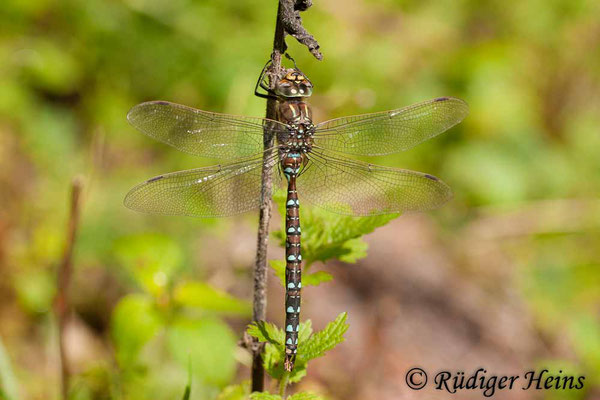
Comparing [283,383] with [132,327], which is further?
[132,327]

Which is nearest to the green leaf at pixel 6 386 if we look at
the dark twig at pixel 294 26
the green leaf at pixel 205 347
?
the green leaf at pixel 205 347

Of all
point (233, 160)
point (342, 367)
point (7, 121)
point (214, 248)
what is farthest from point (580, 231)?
point (7, 121)

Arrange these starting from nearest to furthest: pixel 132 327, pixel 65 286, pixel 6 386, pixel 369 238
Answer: pixel 6 386 < pixel 132 327 < pixel 65 286 < pixel 369 238

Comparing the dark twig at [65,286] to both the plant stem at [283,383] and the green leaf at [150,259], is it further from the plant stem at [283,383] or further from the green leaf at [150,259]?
the plant stem at [283,383]

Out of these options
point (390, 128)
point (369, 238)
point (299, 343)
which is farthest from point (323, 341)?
point (369, 238)

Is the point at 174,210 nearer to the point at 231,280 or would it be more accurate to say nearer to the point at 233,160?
the point at 233,160

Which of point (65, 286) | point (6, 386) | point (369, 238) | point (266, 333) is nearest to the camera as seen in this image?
point (266, 333)

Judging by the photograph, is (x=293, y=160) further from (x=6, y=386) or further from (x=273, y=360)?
(x=6, y=386)
